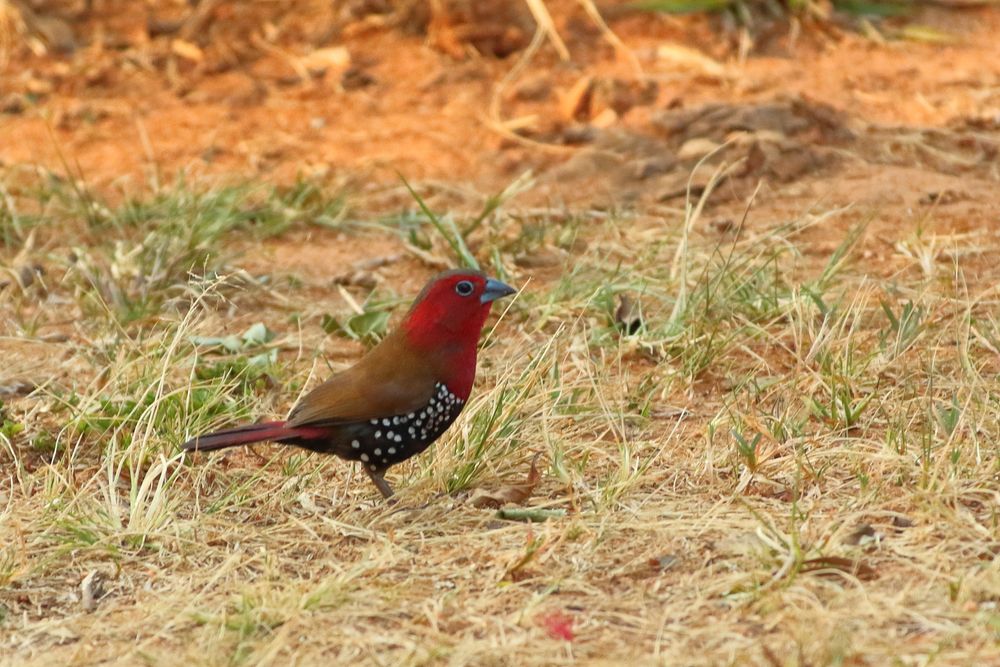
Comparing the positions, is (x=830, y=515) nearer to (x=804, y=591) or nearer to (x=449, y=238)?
(x=804, y=591)

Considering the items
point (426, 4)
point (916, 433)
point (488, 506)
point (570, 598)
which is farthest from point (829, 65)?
point (570, 598)

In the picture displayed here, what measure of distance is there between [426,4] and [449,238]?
12.6 feet

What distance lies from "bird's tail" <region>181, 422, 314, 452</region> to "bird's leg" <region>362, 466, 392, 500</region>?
0.27 m

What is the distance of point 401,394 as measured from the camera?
479 cm

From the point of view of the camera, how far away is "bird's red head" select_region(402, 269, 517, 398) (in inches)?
193

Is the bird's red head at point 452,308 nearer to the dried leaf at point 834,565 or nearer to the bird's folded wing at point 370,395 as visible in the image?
the bird's folded wing at point 370,395

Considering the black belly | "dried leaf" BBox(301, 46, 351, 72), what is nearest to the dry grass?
the black belly

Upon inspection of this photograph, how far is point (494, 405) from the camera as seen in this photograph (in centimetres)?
497

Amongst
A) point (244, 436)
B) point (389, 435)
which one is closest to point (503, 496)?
point (389, 435)

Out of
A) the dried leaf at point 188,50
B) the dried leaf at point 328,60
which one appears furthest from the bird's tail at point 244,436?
the dried leaf at point 188,50

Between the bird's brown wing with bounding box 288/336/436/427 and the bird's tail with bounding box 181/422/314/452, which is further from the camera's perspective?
the bird's brown wing with bounding box 288/336/436/427

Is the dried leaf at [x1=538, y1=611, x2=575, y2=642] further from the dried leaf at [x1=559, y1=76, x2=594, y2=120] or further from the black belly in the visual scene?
the dried leaf at [x1=559, y1=76, x2=594, y2=120]

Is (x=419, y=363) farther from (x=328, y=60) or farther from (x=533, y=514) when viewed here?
(x=328, y=60)

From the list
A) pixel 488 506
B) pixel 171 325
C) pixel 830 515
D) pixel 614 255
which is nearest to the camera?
pixel 830 515
